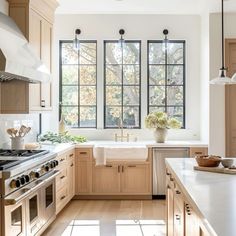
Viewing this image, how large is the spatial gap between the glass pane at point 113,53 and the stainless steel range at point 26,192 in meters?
2.75

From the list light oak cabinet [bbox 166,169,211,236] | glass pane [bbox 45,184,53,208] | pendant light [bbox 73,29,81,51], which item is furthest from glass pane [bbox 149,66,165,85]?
light oak cabinet [bbox 166,169,211,236]

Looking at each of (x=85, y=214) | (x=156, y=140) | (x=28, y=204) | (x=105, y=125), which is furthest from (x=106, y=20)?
(x=28, y=204)

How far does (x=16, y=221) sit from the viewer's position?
2969mm

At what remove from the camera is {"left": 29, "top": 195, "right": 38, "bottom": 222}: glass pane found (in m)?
3.29

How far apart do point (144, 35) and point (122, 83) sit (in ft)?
2.96

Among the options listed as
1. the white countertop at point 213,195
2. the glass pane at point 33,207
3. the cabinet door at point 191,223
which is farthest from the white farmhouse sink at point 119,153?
the cabinet door at point 191,223

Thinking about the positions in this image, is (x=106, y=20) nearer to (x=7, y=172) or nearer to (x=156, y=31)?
(x=156, y=31)

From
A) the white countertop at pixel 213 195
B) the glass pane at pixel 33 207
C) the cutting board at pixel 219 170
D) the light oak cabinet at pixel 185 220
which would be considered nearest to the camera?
the white countertop at pixel 213 195

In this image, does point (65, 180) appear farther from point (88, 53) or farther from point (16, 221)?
point (88, 53)

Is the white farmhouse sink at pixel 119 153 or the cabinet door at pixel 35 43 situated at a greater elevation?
the cabinet door at pixel 35 43

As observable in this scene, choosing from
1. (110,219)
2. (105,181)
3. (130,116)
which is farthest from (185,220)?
(130,116)

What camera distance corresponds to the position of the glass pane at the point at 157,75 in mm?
6301

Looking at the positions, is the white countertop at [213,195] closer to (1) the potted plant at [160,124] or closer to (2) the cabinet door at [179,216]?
(2) the cabinet door at [179,216]

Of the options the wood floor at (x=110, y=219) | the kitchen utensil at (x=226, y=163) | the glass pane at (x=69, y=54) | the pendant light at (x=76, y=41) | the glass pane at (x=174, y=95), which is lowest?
the wood floor at (x=110, y=219)
